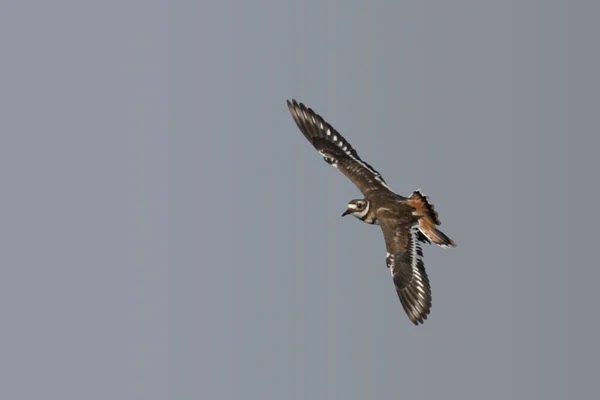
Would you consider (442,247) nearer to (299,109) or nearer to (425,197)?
(425,197)

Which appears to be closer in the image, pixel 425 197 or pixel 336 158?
pixel 425 197

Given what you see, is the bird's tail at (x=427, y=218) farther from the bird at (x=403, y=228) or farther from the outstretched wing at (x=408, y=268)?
the outstretched wing at (x=408, y=268)

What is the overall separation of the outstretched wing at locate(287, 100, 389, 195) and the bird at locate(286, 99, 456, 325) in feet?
0.09

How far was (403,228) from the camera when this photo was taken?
41.2 m

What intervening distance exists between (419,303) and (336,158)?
242 inches

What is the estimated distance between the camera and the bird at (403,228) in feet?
131

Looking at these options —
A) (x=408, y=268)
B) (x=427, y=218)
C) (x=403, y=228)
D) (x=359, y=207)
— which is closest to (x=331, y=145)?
(x=359, y=207)

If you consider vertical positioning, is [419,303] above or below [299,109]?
below

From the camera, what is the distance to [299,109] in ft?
146

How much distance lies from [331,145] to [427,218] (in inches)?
181

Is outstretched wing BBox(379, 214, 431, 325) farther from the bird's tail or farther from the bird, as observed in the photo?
the bird's tail

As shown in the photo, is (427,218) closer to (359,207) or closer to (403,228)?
(403,228)

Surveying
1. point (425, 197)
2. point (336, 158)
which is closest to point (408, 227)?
point (425, 197)

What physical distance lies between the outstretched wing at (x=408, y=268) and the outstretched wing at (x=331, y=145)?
217 centimetres
